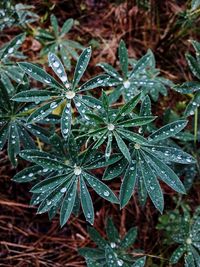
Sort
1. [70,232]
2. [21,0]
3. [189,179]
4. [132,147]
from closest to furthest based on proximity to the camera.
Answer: [132,147]
[189,179]
[70,232]
[21,0]

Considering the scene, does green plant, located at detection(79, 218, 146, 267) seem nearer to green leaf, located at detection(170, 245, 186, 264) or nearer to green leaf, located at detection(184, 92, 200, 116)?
green leaf, located at detection(170, 245, 186, 264)

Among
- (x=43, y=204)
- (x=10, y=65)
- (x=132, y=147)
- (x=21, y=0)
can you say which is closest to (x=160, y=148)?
(x=132, y=147)

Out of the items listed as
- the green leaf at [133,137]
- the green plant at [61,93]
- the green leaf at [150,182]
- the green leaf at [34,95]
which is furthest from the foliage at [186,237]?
the green leaf at [34,95]

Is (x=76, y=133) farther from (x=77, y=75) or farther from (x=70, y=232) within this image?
(x=70, y=232)

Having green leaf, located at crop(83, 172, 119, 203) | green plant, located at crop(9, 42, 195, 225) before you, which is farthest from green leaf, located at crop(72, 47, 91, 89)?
green leaf, located at crop(83, 172, 119, 203)

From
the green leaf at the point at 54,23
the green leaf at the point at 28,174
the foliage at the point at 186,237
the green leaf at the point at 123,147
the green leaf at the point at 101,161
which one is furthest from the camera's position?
the green leaf at the point at 54,23

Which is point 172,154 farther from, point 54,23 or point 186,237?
point 54,23

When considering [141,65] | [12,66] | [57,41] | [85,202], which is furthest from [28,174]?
[57,41]

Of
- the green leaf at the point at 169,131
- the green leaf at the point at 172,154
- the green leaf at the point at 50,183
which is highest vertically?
the green leaf at the point at 169,131

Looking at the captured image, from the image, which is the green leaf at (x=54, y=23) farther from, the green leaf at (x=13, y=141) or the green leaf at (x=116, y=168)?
the green leaf at (x=116, y=168)
